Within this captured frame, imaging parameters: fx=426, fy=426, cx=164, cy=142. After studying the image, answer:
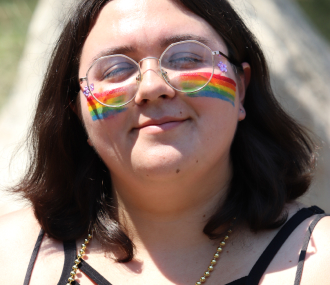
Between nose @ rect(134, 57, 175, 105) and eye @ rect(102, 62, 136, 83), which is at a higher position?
eye @ rect(102, 62, 136, 83)

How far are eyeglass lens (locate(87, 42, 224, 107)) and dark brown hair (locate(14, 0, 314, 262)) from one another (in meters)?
0.25

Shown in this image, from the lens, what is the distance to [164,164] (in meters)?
1.99

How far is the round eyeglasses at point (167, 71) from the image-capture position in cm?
207

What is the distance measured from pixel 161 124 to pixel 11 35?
4.76 metres

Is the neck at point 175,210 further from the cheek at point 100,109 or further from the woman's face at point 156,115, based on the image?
the cheek at point 100,109

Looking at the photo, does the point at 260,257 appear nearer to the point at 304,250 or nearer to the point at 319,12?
the point at 304,250

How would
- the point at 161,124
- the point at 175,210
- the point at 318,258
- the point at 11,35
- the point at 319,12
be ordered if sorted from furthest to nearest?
the point at 11,35 → the point at 319,12 → the point at 175,210 → the point at 161,124 → the point at 318,258

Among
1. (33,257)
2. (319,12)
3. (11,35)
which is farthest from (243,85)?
(11,35)

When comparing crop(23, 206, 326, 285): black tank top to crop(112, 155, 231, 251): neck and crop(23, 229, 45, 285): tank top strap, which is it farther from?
crop(112, 155, 231, 251): neck

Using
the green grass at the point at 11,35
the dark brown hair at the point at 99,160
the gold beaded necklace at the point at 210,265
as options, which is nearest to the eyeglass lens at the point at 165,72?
the dark brown hair at the point at 99,160

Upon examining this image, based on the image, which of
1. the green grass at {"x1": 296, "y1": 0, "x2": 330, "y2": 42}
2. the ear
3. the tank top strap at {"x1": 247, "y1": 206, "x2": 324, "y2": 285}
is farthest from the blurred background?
the tank top strap at {"x1": 247, "y1": 206, "x2": 324, "y2": 285}

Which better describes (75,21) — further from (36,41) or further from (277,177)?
(36,41)

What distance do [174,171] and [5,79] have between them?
422cm

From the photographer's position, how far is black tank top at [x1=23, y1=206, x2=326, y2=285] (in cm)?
198
